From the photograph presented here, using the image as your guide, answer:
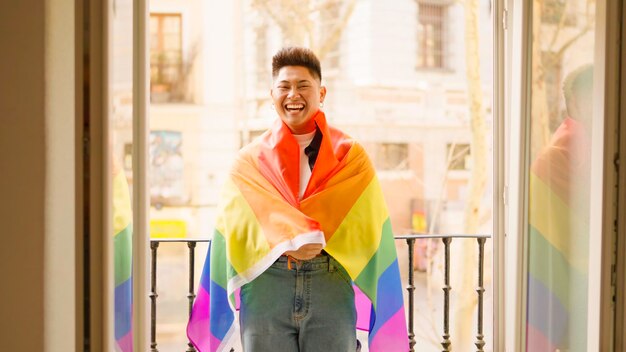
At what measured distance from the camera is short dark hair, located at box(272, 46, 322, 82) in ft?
7.09

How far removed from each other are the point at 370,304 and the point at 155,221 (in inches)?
205

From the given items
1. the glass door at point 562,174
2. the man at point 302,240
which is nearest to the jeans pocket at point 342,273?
the man at point 302,240

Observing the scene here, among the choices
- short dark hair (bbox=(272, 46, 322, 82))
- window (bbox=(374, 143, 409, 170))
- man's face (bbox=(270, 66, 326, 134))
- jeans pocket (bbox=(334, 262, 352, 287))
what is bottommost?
jeans pocket (bbox=(334, 262, 352, 287))

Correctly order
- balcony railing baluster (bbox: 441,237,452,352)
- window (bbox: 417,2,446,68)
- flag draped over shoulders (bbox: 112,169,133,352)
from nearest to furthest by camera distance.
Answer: flag draped over shoulders (bbox: 112,169,133,352)
balcony railing baluster (bbox: 441,237,452,352)
window (bbox: 417,2,446,68)

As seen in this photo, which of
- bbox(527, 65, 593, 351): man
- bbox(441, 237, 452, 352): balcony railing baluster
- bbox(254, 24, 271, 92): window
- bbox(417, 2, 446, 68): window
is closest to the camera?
bbox(527, 65, 593, 351): man

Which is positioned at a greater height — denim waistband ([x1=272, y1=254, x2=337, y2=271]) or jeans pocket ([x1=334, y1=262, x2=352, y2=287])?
denim waistband ([x1=272, y1=254, x2=337, y2=271])

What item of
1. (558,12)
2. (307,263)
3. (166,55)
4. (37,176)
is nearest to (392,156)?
(166,55)

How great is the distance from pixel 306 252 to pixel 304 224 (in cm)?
9

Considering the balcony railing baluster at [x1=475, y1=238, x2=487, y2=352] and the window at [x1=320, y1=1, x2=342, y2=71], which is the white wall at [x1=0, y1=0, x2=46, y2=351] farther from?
the window at [x1=320, y1=1, x2=342, y2=71]

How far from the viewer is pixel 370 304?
233 centimetres

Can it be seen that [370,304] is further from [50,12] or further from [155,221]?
[155,221]

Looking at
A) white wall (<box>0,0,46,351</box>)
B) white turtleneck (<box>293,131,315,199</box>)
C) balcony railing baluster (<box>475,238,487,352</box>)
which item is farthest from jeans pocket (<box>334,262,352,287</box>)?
balcony railing baluster (<box>475,238,487,352</box>)

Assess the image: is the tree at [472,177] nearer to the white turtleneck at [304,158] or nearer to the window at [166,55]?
the window at [166,55]

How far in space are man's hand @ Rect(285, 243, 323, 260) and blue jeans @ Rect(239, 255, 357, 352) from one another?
3cm
